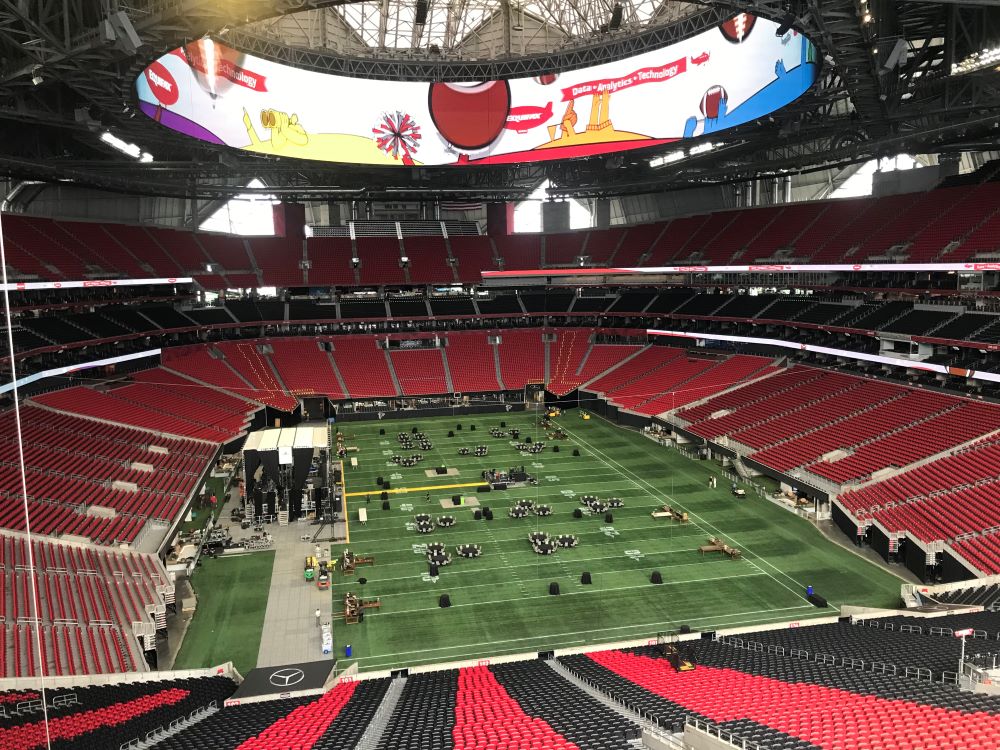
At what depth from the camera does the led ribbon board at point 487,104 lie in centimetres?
3716

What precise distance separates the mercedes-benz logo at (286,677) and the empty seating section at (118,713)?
1.21 meters

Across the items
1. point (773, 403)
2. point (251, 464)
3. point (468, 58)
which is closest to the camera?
point (251, 464)

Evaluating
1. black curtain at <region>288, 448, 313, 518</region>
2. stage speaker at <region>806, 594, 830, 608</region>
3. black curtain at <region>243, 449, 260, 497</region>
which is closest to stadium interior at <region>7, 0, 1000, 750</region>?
black curtain at <region>288, 448, 313, 518</region>

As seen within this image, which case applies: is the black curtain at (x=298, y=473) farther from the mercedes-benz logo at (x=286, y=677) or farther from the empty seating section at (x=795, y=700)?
the empty seating section at (x=795, y=700)

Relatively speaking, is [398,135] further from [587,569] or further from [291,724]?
[291,724]

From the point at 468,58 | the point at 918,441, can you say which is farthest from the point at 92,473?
the point at 918,441

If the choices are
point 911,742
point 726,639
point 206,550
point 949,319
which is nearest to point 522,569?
point 726,639

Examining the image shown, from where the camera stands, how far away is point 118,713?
1689 centimetres

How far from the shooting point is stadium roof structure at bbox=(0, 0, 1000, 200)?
2183 centimetres

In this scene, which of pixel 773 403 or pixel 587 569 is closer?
pixel 587 569

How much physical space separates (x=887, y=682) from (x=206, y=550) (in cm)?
2462

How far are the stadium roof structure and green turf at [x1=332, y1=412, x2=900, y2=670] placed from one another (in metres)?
18.3

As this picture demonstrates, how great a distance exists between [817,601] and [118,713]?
823 inches

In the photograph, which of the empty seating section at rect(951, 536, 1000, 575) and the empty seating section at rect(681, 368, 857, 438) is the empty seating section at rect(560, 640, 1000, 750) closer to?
the empty seating section at rect(951, 536, 1000, 575)
